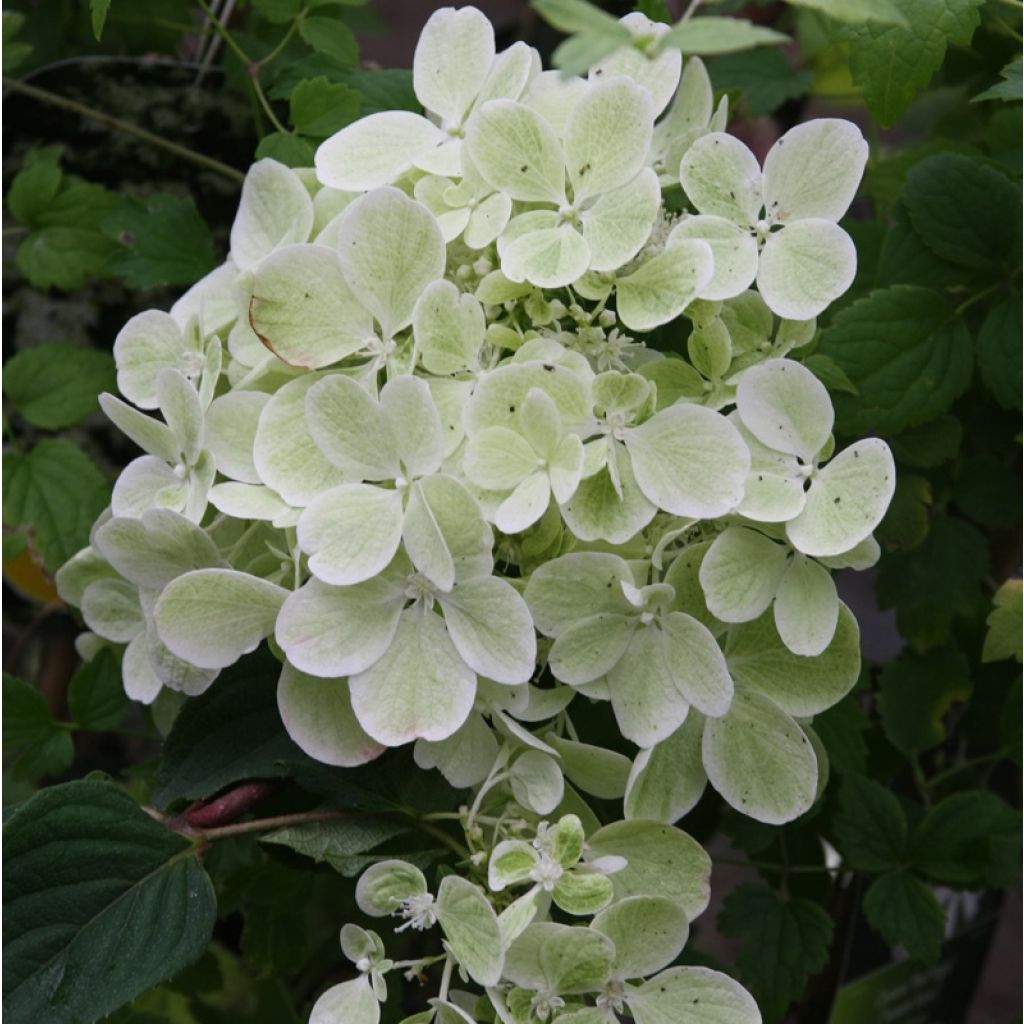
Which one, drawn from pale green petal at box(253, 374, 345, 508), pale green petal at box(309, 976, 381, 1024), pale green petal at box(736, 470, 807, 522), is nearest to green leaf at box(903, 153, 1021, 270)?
pale green petal at box(736, 470, 807, 522)

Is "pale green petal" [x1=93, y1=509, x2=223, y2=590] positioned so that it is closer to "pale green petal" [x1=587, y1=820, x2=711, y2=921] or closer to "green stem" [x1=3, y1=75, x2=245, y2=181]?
"pale green petal" [x1=587, y1=820, x2=711, y2=921]

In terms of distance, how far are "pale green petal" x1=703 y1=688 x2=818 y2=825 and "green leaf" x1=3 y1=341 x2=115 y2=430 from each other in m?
0.49

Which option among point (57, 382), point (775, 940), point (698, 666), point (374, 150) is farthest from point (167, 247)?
point (775, 940)

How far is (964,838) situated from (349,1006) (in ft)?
1.34

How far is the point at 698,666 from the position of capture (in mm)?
452

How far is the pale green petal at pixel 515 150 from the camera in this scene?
0.48 m

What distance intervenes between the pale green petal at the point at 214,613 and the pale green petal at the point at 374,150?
181mm

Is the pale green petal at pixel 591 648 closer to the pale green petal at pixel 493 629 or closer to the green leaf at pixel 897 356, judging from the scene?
the pale green petal at pixel 493 629

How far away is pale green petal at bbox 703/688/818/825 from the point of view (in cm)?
47

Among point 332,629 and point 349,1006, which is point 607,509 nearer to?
point 332,629

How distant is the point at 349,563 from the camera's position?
427 mm

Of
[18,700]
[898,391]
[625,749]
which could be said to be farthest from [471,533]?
[18,700]

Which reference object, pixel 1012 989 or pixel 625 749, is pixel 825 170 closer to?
pixel 625 749

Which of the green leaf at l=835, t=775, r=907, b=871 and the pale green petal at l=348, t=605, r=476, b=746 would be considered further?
the green leaf at l=835, t=775, r=907, b=871
